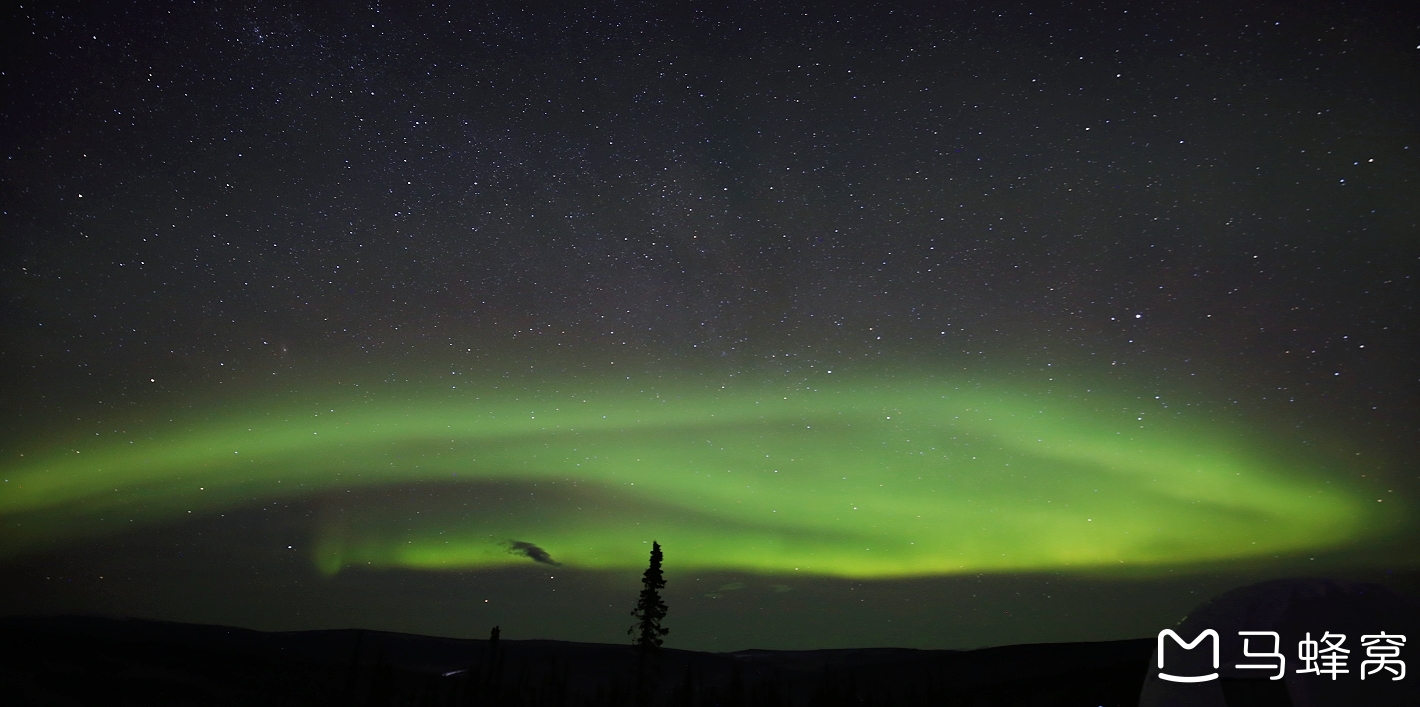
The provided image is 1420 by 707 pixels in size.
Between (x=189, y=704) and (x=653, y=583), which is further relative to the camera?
(x=189, y=704)

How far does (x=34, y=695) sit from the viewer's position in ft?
324

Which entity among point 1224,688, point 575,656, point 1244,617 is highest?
point 1244,617

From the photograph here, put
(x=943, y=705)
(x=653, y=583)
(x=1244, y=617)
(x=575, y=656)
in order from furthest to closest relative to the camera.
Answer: (x=575, y=656) → (x=943, y=705) → (x=653, y=583) → (x=1244, y=617)

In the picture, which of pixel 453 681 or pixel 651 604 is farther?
pixel 453 681

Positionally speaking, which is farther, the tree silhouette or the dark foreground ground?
the dark foreground ground

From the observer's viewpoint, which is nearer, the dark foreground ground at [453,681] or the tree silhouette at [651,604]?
the tree silhouette at [651,604]

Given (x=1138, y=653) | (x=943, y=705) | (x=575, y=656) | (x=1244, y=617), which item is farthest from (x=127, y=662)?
(x=1138, y=653)

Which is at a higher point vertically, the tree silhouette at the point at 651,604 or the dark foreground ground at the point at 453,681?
the tree silhouette at the point at 651,604

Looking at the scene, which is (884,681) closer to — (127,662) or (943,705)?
(943,705)

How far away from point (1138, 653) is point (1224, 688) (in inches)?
5519

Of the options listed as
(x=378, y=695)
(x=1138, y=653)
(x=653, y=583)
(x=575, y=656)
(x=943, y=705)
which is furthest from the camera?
(x=575, y=656)

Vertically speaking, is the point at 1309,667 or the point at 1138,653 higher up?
the point at 1309,667

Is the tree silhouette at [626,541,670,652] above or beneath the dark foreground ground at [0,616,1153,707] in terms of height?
above

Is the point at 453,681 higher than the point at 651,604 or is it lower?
lower
